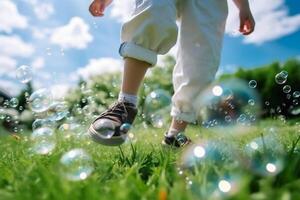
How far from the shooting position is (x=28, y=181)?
189cm

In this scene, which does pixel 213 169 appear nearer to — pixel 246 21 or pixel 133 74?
pixel 133 74

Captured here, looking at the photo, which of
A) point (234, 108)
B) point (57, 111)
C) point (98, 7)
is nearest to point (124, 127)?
point (98, 7)

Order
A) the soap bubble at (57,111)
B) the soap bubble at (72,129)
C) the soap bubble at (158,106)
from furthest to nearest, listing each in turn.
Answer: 1. the soap bubble at (72,129)
2. the soap bubble at (158,106)
3. the soap bubble at (57,111)

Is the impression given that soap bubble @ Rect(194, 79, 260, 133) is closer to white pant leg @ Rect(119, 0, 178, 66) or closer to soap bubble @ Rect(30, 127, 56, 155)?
white pant leg @ Rect(119, 0, 178, 66)

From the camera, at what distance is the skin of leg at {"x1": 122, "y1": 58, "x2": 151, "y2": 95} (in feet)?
10.8

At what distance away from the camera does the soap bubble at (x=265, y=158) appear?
1.99 metres

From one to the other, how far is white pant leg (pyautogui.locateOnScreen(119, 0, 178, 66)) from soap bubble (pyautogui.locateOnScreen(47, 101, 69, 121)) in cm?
178

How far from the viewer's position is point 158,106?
526 centimetres

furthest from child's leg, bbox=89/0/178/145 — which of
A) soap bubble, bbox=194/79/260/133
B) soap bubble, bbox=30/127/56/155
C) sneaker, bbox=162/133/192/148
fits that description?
soap bubble, bbox=194/79/260/133

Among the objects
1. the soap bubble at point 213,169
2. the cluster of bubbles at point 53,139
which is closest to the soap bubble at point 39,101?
the cluster of bubbles at point 53,139

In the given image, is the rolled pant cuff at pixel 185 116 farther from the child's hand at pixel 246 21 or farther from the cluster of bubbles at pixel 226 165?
the cluster of bubbles at pixel 226 165

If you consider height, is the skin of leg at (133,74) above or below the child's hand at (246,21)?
below

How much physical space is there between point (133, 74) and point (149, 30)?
1.01 ft

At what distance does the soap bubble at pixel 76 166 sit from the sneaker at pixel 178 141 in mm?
1330
